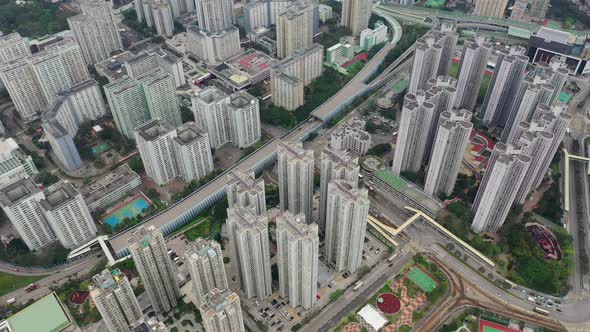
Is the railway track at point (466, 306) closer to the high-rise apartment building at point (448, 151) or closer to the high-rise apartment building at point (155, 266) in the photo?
the high-rise apartment building at point (448, 151)

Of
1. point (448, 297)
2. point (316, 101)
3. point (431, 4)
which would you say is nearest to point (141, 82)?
point (316, 101)

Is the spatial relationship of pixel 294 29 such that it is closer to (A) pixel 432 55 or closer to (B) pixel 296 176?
(A) pixel 432 55

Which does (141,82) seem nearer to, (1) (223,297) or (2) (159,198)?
(2) (159,198)

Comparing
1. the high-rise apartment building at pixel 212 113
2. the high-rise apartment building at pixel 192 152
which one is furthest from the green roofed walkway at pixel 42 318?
the high-rise apartment building at pixel 212 113

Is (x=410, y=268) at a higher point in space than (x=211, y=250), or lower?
lower

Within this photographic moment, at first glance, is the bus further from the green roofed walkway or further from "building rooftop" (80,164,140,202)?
"building rooftop" (80,164,140,202)

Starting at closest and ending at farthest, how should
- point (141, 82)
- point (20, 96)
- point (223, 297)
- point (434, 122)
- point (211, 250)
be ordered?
point (223, 297) < point (211, 250) < point (434, 122) < point (141, 82) < point (20, 96)

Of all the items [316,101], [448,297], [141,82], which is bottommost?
[448,297]

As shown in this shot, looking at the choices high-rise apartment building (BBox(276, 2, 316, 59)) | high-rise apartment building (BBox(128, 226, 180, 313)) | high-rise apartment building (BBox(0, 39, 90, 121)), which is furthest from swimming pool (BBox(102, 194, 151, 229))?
high-rise apartment building (BBox(276, 2, 316, 59))
